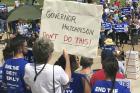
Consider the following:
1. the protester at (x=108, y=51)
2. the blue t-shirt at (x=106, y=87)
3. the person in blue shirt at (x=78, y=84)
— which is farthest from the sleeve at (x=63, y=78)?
the protester at (x=108, y=51)

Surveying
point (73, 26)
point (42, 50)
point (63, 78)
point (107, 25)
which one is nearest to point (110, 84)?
point (63, 78)

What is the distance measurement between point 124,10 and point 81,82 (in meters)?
27.4

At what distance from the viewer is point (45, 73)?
16.3ft

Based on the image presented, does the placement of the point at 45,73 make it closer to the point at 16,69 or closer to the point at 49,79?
the point at 49,79

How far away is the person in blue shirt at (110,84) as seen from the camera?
509cm

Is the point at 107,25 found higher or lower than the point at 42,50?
lower

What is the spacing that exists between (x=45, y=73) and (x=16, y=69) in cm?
95

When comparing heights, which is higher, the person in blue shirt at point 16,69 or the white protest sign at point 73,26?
the white protest sign at point 73,26

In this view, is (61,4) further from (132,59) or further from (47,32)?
(132,59)

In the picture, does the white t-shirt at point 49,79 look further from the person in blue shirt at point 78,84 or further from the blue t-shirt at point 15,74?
the blue t-shirt at point 15,74

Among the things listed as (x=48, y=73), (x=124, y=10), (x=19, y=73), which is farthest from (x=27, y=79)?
(x=124, y=10)

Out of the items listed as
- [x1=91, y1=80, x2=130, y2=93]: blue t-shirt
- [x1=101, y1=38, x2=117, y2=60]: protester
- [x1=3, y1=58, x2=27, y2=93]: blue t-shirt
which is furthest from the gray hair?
[x1=101, y1=38, x2=117, y2=60]: protester

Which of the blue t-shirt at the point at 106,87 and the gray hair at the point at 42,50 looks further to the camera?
the blue t-shirt at the point at 106,87

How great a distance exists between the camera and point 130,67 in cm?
1349
